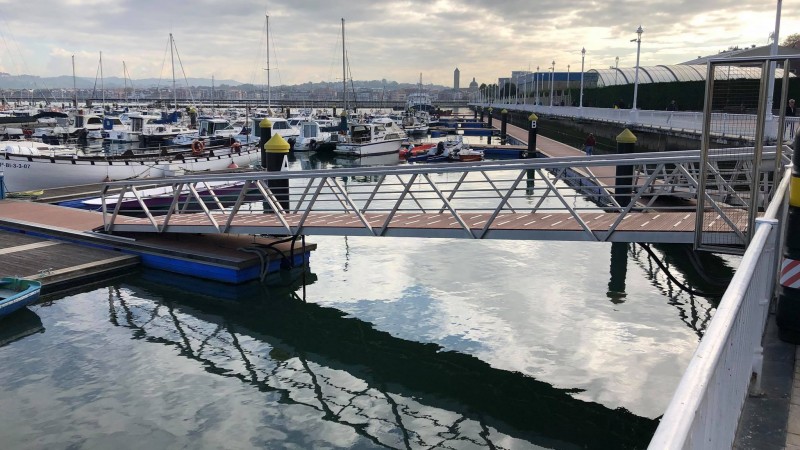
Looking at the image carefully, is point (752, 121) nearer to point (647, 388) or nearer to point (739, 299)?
point (647, 388)

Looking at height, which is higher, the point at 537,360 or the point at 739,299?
the point at 739,299

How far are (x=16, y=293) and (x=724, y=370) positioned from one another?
12842 millimetres

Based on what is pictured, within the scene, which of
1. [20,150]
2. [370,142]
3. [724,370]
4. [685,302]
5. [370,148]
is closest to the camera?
[724,370]

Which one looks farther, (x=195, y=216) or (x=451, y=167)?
(x=195, y=216)

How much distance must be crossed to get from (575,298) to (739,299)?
10.1m

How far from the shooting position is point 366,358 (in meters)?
10.9

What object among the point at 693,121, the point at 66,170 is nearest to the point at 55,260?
the point at 66,170

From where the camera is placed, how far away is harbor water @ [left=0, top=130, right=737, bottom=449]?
8.24 meters

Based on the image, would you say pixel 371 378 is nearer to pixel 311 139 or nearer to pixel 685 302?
pixel 685 302

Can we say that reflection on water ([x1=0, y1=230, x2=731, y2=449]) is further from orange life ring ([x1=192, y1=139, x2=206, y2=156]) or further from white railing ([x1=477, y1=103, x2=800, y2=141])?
orange life ring ([x1=192, y1=139, x2=206, y2=156])

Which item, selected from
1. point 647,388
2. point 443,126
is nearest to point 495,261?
point 647,388

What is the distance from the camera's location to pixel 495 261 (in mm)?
16562

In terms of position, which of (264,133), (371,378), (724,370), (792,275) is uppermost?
(264,133)

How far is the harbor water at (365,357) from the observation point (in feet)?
27.0
